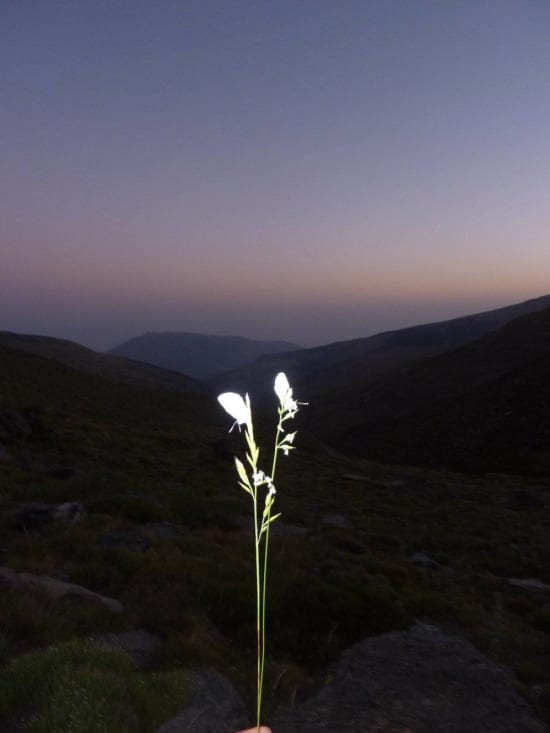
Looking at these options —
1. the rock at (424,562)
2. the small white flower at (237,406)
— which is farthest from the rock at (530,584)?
the small white flower at (237,406)

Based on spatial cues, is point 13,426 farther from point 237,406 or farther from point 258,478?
point 237,406

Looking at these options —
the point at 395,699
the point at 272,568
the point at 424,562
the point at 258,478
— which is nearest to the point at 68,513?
the point at 272,568

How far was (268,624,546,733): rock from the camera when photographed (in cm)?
563

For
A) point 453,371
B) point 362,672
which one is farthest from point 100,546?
point 453,371

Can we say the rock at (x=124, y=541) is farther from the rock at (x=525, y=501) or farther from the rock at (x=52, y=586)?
the rock at (x=525, y=501)

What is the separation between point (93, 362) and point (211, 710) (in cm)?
15532

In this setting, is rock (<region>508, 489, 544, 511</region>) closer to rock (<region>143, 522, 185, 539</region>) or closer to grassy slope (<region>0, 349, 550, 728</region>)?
grassy slope (<region>0, 349, 550, 728</region>)

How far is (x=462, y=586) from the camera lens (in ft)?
41.5

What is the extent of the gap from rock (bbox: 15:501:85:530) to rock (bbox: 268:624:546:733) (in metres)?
6.26

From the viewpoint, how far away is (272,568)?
10.7 meters

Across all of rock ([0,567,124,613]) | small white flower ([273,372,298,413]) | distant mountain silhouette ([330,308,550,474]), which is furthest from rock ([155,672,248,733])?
distant mountain silhouette ([330,308,550,474])

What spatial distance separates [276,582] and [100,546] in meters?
2.99

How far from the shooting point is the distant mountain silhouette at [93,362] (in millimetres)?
139250

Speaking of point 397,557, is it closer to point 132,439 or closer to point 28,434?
point 28,434
